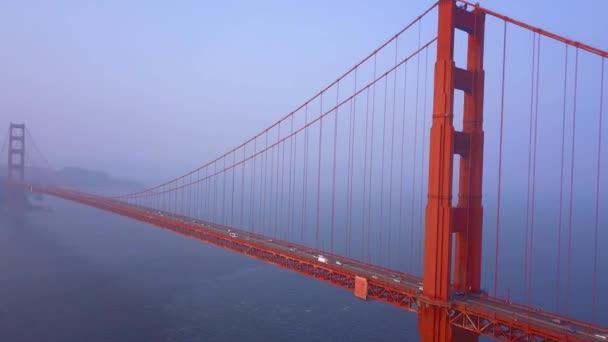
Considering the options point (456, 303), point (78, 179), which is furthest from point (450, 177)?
point (78, 179)

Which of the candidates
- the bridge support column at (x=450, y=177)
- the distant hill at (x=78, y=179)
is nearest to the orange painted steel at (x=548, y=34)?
the bridge support column at (x=450, y=177)

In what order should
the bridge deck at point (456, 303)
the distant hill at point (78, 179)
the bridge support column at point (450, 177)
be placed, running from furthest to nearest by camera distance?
1. the distant hill at point (78, 179)
2. the bridge support column at point (450, 177)
3. the bridge deck at point (456, 303)

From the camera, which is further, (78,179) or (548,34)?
(78,179)

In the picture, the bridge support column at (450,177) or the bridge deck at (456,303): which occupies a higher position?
the bridge support column at (450,177)

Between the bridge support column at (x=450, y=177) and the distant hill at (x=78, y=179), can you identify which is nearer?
the bridge support column at (x=450, y=177)

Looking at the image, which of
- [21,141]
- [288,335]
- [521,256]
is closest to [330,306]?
[288,335]

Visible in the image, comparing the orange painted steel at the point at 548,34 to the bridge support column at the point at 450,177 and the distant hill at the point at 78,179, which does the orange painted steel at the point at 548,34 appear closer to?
the bridge support column at the point at 450,177

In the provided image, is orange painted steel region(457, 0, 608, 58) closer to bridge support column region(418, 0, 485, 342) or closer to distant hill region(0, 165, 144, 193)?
bridge support column region(418, 0, 485, 342)

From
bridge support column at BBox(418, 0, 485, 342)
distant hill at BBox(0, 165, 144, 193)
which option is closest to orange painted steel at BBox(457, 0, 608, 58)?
bridge support column at BBox(418, 0, 485, 342)

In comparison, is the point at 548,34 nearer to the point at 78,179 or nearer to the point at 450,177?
the point at 450,177
